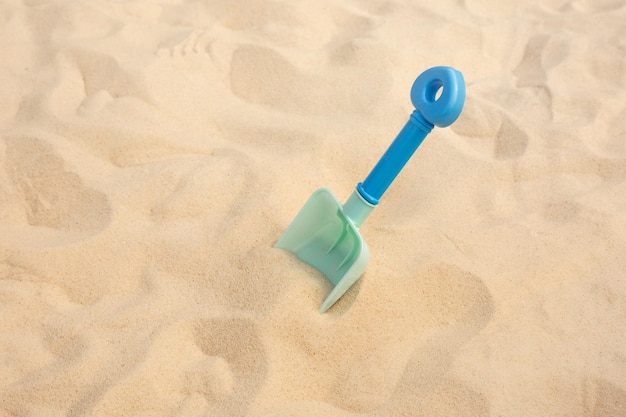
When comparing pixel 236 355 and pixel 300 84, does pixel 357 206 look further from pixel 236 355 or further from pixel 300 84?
pixel 300 84

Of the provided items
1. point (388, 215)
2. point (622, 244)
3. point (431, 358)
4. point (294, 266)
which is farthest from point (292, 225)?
point (622, 244)

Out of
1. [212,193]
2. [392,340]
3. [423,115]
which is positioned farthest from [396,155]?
[212,193]

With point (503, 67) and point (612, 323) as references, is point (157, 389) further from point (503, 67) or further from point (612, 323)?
point (503, 67)

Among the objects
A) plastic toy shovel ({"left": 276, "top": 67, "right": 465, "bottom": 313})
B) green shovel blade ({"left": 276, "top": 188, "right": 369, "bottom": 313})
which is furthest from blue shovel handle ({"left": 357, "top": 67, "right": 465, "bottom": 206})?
green shovel blade ({"left": 276, "top": 188, "right": 369, "bottom": 313})

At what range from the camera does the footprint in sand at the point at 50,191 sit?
4.83ft

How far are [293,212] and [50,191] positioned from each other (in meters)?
0.59

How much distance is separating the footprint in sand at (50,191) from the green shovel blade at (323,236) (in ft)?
1.44

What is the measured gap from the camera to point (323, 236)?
56.0 inches

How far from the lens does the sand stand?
1219mm

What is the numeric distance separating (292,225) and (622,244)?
783mm

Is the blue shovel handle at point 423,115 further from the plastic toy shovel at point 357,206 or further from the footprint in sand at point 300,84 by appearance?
the footprint in sand at point 300,84

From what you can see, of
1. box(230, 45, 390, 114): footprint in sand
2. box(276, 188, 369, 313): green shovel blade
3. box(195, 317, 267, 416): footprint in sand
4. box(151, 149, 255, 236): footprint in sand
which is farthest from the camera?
box(230, 45, 390, 114): footprint in sand

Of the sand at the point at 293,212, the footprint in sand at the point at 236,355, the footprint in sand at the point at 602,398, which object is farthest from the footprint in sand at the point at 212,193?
the footprint in sand at the point at 602,398

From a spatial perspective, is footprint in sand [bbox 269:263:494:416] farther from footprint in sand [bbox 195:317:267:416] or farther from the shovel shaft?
the shovel shaft
